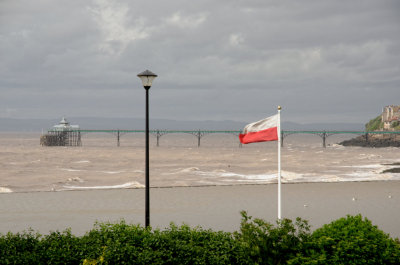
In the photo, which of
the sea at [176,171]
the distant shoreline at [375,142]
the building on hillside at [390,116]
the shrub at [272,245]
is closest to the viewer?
the shrub at [272,245]

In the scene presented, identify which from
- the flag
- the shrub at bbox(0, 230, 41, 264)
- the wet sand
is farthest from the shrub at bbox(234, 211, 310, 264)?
the wet sand

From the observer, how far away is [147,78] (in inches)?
492

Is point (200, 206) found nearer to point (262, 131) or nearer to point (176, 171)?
point (262, 131)

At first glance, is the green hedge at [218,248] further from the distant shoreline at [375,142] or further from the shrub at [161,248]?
the distant shoreline at [375,142]

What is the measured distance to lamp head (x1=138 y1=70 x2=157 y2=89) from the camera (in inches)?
491

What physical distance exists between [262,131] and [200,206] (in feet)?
23.4

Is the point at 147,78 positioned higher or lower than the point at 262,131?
higher

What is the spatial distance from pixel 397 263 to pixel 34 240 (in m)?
6.09

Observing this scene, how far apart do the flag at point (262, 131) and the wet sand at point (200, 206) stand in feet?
10.6

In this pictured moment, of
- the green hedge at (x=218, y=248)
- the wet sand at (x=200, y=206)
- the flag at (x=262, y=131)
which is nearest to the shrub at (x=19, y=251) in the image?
the green hedge at (x=218, y=248)

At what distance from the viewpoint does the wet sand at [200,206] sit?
566 inches

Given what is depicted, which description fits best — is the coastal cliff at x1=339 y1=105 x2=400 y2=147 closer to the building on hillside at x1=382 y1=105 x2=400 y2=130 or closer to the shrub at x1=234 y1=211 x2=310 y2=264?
the building on hillside at x1=382 y1=105 x2=400 y2=130

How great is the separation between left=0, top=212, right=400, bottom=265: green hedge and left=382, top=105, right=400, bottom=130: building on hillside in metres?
190

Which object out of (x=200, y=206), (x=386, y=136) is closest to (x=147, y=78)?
(x=200, y=206)
